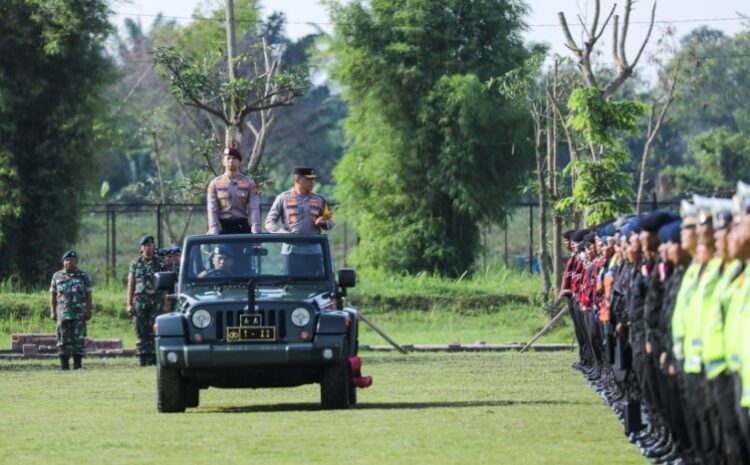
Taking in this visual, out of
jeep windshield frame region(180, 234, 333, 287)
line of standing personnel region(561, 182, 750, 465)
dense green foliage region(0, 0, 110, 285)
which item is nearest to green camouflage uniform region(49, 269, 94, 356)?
jeep windshield frame region(180, 234, 333, 287)

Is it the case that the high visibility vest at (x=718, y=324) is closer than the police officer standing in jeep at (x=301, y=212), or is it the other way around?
the high visibility vest at (x=718, y=324)

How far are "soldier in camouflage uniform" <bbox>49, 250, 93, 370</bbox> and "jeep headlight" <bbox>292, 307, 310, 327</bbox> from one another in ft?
37.1

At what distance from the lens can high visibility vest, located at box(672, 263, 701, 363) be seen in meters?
13.4

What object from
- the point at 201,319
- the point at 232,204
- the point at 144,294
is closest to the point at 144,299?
the point at 144,294

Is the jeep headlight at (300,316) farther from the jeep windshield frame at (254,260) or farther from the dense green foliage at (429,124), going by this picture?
the dense green foliage at (429,124)

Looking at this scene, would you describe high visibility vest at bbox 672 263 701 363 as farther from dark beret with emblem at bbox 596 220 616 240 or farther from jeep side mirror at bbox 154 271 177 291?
dark beret with emblem at bbox 596 220 616 240

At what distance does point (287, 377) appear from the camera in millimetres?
19875

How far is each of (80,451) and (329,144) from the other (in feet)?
280

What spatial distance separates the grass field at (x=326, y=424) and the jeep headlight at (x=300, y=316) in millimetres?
899

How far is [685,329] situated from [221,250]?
27.7 ft

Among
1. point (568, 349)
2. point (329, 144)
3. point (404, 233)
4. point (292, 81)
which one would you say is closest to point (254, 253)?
point (292, 81)

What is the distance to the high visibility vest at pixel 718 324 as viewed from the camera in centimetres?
1212


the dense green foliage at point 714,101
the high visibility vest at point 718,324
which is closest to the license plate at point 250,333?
the high visibility vest at point 718,324

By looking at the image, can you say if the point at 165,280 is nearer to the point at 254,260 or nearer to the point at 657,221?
the point at 254,260
